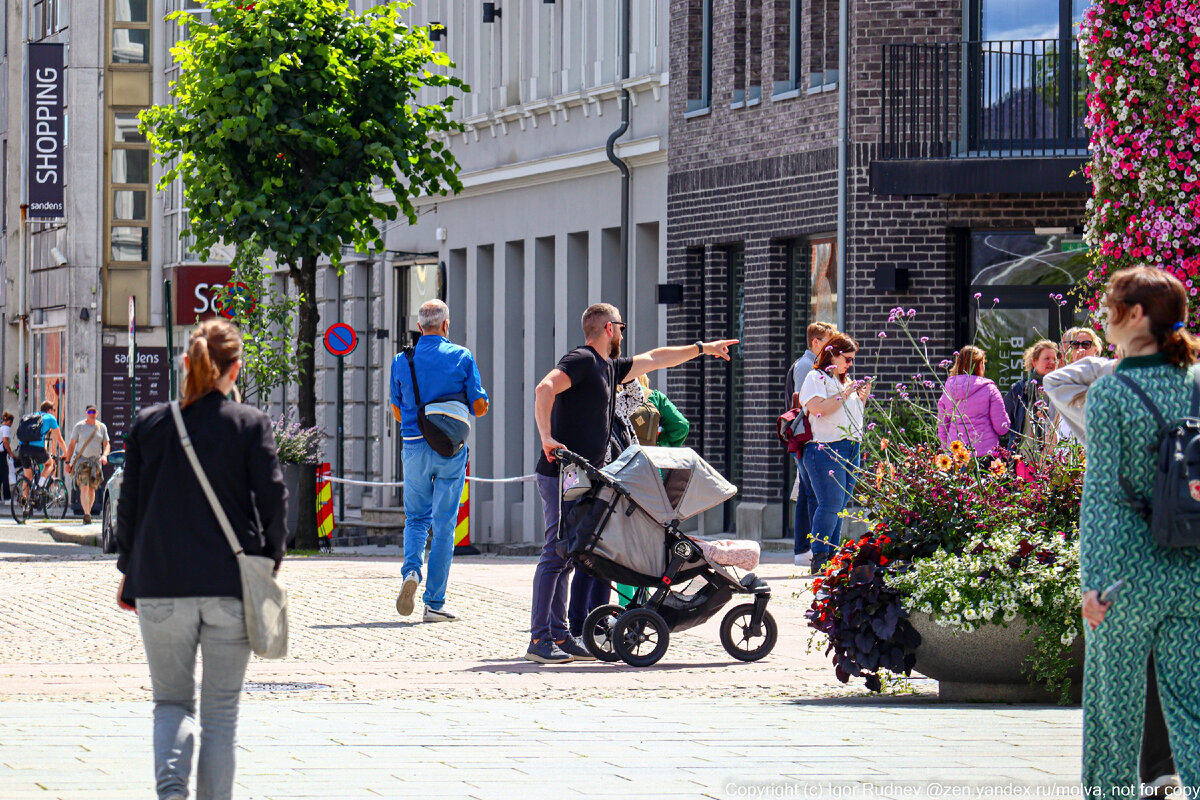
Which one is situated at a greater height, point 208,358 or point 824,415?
point 208,358

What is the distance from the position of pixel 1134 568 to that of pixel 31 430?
33.5 metres

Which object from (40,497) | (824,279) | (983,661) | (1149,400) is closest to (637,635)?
(983,661)

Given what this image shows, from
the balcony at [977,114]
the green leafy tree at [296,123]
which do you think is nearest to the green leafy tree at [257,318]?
the green leafy tree at [296,123]

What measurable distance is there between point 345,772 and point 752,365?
1759 centimetres

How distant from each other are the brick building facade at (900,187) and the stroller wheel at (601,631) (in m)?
10.6

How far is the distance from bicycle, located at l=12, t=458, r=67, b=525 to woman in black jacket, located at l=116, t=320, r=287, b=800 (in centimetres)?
2985

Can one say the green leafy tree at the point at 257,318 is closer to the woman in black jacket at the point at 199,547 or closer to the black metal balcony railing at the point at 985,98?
the black metal balcony railing at the point at 985,98

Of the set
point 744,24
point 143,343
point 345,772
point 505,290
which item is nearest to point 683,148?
point 744,24

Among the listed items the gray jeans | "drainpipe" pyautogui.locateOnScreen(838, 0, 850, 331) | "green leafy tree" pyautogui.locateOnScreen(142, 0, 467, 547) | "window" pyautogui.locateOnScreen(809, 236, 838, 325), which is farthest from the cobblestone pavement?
"green leafy tree" pyautogui.locateOnScreen(142, 0, 467, 547)

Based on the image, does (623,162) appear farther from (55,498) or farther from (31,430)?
(55,498)

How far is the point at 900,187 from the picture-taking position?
75.3ft

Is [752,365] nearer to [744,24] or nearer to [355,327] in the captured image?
[744,24]

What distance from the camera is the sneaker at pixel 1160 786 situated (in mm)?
7238

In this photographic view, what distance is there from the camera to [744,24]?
25938mm
